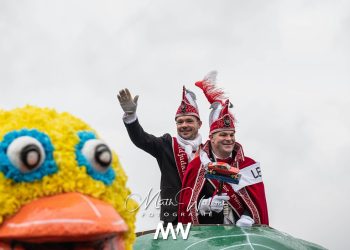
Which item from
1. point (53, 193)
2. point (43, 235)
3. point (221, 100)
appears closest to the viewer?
point (43, 235)

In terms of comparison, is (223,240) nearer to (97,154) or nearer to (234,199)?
(234,199)

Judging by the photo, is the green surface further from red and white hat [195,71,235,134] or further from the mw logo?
red and white hat [195,71,235,134]

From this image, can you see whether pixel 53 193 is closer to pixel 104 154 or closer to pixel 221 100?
pixel 104 154

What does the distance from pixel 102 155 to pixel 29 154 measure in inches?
12.2

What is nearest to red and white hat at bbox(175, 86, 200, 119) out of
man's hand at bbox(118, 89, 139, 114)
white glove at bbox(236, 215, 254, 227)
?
Answer: man's hand at bbox(118, 89, 139, 114)

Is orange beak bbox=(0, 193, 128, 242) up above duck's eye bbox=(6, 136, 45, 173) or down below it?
below

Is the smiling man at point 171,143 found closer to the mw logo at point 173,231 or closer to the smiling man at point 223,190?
the smiling man at point 223,190

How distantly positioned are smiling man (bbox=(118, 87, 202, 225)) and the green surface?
1.64 meters

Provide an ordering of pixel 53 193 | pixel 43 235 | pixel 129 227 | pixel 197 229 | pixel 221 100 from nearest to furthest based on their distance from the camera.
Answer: pixel 43 235, pixel 53 193, pixel 129 227, pixel 197 229, pixel 221 100

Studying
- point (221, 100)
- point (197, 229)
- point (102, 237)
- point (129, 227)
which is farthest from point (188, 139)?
point (102, 237)

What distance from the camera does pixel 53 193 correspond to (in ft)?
8.34

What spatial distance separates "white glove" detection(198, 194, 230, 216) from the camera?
585 centimetres

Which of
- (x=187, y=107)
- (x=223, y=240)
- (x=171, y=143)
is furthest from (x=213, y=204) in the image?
(x=187, y=107)

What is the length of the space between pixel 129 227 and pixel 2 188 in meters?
0.65
